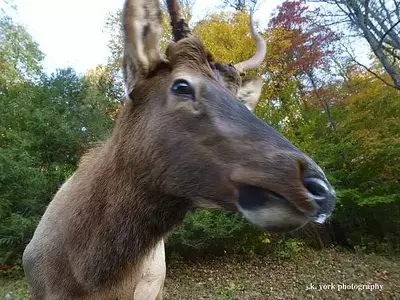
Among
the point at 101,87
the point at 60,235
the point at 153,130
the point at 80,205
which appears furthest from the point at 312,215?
the point at 101,87

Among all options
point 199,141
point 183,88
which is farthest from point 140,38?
point 199,141

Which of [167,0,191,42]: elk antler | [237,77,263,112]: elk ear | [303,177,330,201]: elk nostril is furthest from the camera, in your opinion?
[237,77,263,112]: elk ear

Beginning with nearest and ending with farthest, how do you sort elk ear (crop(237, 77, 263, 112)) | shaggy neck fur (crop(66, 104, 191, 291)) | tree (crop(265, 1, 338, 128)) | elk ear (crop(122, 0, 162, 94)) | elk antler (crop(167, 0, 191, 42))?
elk ear (crop(122, 0, 162, 94)) < shaggy neck fur (crop(66, 104, 191, 291)) < elk antler (crop(167, 0, 191, 42)) < elk ear (crop(237, 77, 263, 112)) < tree (crop(265, 1, 338, 128))

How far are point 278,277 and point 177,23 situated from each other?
11419mm

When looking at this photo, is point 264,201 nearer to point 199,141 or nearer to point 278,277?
point 199,141

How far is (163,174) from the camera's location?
1.94m

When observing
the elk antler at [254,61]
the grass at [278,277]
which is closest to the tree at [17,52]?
the grass at [278,277]

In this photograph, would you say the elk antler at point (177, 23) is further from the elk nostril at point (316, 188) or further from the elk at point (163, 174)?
the elk nostril at point (316, 188)

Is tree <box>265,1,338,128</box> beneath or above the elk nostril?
above

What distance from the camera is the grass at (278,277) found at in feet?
32.6

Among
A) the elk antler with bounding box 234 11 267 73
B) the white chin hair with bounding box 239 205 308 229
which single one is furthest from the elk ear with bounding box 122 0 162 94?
the white chin hair with bounding box 239 205 308 229

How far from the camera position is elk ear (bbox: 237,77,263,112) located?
278 cm

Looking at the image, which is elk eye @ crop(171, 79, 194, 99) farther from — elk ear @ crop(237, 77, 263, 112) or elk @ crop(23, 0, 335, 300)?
elk ear @ crop(237, 77, 263, 112)

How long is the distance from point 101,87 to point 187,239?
7.66m
